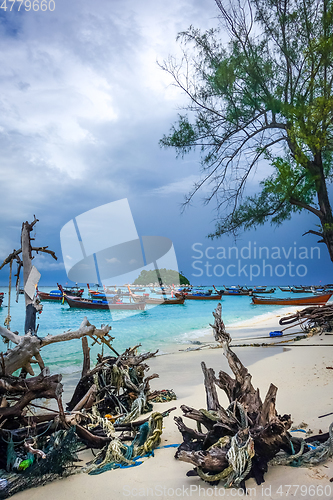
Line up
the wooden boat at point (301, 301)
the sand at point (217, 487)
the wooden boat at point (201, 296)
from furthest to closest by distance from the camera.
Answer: the wooden boat at point (201, 296) < the wooden boat at point (301, 301) < the sand at point (217, 487)

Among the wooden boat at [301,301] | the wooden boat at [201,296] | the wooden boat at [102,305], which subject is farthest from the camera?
the wooden boat at [201,296]

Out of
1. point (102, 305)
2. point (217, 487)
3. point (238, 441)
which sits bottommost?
point (217, 487)

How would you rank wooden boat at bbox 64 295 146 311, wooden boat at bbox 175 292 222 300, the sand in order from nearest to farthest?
the sand, wooden boat at bbox 64 295 146 311, wooden boat at bbox 175 292 222 300

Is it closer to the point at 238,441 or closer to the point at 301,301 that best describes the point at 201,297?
the point at 301,301

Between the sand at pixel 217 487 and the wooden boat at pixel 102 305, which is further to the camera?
the wooden boat at pixel 102 305

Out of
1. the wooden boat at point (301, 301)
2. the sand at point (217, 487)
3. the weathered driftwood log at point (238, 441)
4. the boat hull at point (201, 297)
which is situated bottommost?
the wooden boat at point (301, 301)

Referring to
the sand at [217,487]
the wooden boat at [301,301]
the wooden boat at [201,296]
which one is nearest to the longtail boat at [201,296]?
the wooden boat at [201,296]

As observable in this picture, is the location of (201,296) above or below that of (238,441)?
below

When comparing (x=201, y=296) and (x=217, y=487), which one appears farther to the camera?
(x=201, y=296)

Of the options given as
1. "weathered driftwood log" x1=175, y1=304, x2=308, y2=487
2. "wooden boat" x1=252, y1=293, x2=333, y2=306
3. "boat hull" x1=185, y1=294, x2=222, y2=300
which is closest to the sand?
"weathered driftwood log" x1=175, y1=304, x2=308, y2=487

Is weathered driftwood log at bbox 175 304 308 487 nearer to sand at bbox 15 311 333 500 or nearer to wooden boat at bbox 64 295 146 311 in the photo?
sand at bbox 15 311 333 500

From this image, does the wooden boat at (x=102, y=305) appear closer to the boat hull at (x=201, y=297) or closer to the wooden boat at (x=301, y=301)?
the wooden boat at (x=301, y=301)

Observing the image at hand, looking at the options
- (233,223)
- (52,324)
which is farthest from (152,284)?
(233,223)

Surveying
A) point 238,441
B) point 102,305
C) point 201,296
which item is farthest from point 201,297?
point 238,441
